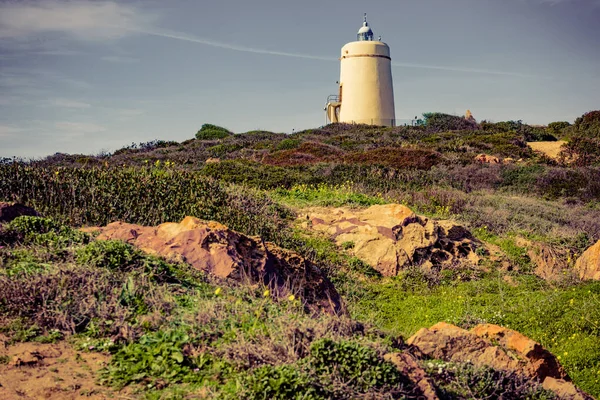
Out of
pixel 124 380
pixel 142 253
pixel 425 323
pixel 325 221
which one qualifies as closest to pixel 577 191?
pixel 325 221

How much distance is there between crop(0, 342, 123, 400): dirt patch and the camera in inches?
162

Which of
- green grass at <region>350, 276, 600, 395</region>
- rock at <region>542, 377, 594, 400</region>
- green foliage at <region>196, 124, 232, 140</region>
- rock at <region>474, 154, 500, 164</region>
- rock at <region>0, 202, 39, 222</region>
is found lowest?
green grass at <region>350, 276, 600, 395</region>

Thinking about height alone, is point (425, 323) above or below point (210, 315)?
below

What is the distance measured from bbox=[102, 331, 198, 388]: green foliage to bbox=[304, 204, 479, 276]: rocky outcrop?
733cm

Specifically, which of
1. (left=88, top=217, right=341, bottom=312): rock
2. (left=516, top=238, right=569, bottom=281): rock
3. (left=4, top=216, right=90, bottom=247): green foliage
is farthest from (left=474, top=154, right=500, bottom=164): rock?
(left=4, top=216, right=90, bottom=247): green foliage

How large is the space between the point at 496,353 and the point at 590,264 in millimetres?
6719

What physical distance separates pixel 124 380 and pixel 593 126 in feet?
117

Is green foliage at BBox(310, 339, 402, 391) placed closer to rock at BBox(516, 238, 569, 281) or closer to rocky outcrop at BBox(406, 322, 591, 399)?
rocky outcrop at BBox(406, 322, 591, 399)

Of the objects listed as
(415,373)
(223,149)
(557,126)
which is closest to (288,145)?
(223,149)

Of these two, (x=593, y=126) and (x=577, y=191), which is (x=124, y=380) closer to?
(x=577, y=191)

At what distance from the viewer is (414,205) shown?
16297mm

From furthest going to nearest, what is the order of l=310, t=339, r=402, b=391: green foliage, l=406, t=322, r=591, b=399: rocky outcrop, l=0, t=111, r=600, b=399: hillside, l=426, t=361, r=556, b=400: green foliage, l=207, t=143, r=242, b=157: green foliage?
l=207, t=143, r=242, b=157: green foliage, l=406, t=322, r=591, b=399: rocky outcrop, l=426, t=361, r=556, b=400: green foliage, l=0, t=111, r=600, b=399: hillside, l=310, t=339, r=402, b=391: green foliage

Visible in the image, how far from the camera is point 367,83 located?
1690 inches

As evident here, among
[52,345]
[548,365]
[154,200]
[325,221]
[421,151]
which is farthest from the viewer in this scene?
[421,151]
